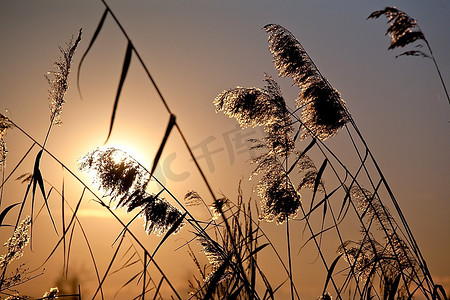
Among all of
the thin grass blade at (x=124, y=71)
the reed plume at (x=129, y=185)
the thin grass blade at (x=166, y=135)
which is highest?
the reed plume at (x=129, y=185)

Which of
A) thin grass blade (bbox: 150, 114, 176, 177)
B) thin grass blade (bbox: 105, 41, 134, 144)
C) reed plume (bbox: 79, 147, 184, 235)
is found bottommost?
thin grass blade (bbox: 150, 114, 176, 177)

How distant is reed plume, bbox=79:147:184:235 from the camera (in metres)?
2.51

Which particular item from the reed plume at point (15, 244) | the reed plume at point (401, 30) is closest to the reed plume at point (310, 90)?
the reed plume at point (401, 30)

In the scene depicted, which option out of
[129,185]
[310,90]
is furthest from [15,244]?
[310,90]

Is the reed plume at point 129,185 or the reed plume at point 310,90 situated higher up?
the reed plume at point 310,90

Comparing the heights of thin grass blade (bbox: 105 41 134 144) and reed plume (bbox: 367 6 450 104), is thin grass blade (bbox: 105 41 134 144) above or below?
below

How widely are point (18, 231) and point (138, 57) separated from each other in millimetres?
2144

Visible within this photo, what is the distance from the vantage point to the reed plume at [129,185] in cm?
251

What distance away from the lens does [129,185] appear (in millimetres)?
2525

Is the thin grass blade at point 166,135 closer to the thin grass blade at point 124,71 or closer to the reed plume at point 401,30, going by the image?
the thin grass blade at point 124,71

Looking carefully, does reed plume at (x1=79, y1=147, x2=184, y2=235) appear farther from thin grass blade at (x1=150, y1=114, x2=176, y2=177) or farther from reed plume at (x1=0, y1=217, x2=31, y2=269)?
thin grass blade at (x1=150, y1=114, x2=176, y2=177)

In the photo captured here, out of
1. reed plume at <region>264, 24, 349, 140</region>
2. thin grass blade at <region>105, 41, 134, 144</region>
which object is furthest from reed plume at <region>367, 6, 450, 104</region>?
thin grass blade at <region>105, 41, 134, 144</region>

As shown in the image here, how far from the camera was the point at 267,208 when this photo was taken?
2951 mm

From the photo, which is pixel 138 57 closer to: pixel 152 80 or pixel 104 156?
pixel 152 80
